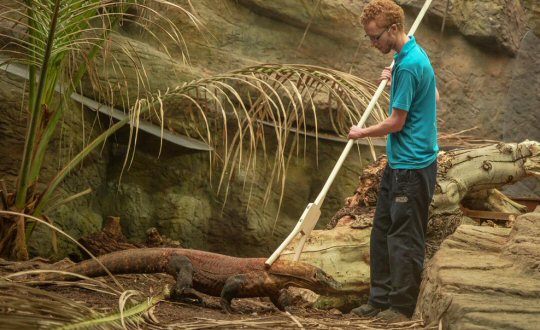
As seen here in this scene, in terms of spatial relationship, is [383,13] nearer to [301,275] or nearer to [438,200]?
[301,275]

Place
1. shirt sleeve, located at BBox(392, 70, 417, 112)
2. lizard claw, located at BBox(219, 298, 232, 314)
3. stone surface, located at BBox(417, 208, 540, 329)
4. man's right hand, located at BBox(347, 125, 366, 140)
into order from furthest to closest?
lizard claw, located at BBox(219, 298, 232, 314) → man's right hand, located at BBox(347, 125, 366, 140) → shirt sleeve, located at BBox(392, 70, 417, 112) → stone surface, located at BBox(417, 208, 540, 329)

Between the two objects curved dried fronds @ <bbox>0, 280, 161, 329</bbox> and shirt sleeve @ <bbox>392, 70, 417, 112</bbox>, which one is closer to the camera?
curved dried fronds @ <bbox>0, 280, 161, 329</bbox>

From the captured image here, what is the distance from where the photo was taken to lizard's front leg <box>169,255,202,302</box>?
192 inches

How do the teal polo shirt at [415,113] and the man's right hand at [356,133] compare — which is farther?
the man's right hand at [356,133]

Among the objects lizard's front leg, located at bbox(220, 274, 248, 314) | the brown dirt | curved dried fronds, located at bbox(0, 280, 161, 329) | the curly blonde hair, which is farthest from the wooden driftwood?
curved dried fronds, located at bbox(0, 280, 161, 329)

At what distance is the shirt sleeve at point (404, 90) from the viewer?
4.27 m

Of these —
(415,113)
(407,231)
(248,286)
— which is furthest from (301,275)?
(415,113)

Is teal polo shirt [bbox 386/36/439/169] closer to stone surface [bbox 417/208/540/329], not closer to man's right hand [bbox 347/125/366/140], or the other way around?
man's right hand [bbox 347/125/366/140]

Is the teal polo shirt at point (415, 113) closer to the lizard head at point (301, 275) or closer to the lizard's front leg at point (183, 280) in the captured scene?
the lizard head at point (301, 275)

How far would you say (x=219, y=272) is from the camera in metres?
4.97

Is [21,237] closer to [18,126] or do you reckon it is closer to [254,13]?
[18,126]

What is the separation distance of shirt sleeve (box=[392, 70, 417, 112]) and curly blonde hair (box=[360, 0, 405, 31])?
283 millimetres

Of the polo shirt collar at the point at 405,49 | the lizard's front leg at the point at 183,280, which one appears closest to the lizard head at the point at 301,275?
the lizard's front leg at the point at 183,280

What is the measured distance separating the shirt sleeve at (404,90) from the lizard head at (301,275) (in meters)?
1.13
